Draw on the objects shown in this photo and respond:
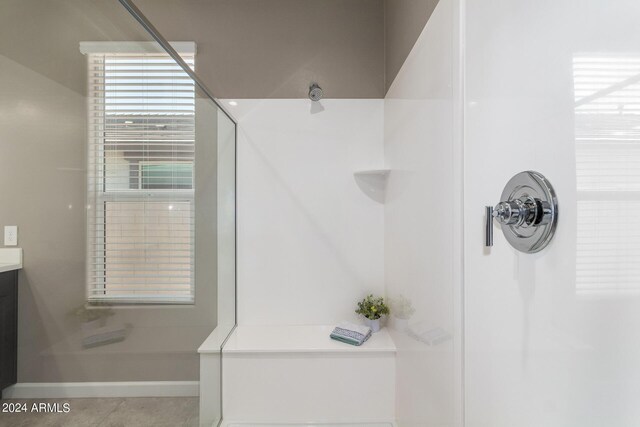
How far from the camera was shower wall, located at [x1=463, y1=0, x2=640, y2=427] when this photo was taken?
46 centimetres

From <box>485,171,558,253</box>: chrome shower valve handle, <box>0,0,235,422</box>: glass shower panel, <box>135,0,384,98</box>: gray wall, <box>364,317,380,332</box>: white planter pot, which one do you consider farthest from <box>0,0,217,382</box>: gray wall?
<box>364,317,380,332</box>: white planter pot

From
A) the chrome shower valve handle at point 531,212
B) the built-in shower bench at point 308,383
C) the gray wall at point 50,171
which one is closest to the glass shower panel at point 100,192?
the gray wall at point 50,171

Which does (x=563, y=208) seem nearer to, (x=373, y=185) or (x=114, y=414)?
(x=114, y=414)

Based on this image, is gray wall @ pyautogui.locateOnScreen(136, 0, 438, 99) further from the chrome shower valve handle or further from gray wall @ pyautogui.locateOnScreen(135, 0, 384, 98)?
the chrome shower valve handle

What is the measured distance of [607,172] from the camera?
0.49m

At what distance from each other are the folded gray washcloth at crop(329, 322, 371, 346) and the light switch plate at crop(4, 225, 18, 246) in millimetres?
1499

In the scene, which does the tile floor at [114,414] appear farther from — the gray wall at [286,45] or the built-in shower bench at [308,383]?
the gray wall at [286,45]

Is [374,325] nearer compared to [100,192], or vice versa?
[100,192]

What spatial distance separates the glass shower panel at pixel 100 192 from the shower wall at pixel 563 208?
0.95m

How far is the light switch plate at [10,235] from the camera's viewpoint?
575mm

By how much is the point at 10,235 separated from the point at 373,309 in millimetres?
1683

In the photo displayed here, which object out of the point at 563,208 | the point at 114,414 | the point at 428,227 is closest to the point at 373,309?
the point at 428,227

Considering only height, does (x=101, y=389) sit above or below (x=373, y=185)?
below

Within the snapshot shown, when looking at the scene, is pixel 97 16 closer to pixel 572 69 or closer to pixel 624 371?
pixel 572 69
